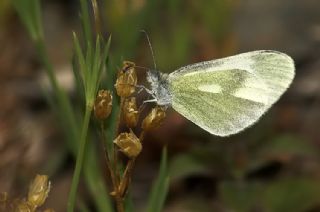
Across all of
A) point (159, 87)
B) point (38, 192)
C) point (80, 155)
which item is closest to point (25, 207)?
point (38, 192)

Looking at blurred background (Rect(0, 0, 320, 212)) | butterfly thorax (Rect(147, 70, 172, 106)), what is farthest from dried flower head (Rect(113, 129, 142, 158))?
blurred background (Rect(0, 0, 320, 212))

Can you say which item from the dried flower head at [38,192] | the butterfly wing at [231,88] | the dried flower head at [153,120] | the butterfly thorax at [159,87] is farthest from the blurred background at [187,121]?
the dried flower head at [38,192]

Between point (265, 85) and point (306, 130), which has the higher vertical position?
point (265, 85)

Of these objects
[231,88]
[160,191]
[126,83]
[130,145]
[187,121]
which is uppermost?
[126,83]

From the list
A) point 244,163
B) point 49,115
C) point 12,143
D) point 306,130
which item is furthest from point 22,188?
point 306,130

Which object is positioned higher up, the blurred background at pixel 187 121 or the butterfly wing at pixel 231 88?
the butterfly wing at pixel 231 88

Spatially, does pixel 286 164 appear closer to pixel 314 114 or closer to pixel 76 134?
pixel 314 114

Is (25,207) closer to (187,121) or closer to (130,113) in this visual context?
(130,113)

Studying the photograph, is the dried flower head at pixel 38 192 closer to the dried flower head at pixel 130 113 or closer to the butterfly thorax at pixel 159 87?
the dried flower head at pixel 130 113
